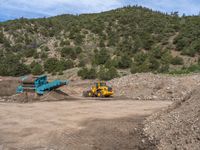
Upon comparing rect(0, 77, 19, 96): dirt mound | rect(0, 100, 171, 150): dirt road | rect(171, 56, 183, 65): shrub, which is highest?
rect(171, 56, 183, 65): shrub

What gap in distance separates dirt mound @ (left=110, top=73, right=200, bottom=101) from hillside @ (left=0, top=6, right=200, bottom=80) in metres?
7.25

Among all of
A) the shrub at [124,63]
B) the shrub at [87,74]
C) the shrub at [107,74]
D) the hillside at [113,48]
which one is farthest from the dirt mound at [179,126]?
the shrub at [124,63]

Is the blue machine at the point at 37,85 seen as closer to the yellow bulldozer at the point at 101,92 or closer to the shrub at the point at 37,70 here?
the yellow bulldozer at the point at 101,92

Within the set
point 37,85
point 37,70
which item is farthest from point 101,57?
point 37,85

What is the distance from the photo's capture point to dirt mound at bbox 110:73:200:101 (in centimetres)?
3000

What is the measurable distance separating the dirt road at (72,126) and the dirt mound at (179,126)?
2.28 feet

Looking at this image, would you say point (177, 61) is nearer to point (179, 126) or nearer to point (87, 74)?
point (87, 74)

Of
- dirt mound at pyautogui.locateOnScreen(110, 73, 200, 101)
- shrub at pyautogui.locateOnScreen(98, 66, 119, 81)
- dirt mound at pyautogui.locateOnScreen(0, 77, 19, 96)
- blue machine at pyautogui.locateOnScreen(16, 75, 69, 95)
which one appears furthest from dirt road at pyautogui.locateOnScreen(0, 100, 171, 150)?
shrub at pyautogui.locateOnScreen(98, 66, 119, 81)

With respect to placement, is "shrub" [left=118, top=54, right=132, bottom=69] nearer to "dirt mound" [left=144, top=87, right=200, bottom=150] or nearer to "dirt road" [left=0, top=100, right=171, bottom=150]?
"dirt road" [left=0, top=100, right=171, bottom=150]

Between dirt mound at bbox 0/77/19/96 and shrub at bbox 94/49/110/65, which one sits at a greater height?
shrub at bbox 94/49/110/65

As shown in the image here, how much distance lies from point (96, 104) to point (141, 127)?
356 inches

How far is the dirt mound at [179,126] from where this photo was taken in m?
12.0

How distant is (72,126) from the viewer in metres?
17.1

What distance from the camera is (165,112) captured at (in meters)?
17.1
